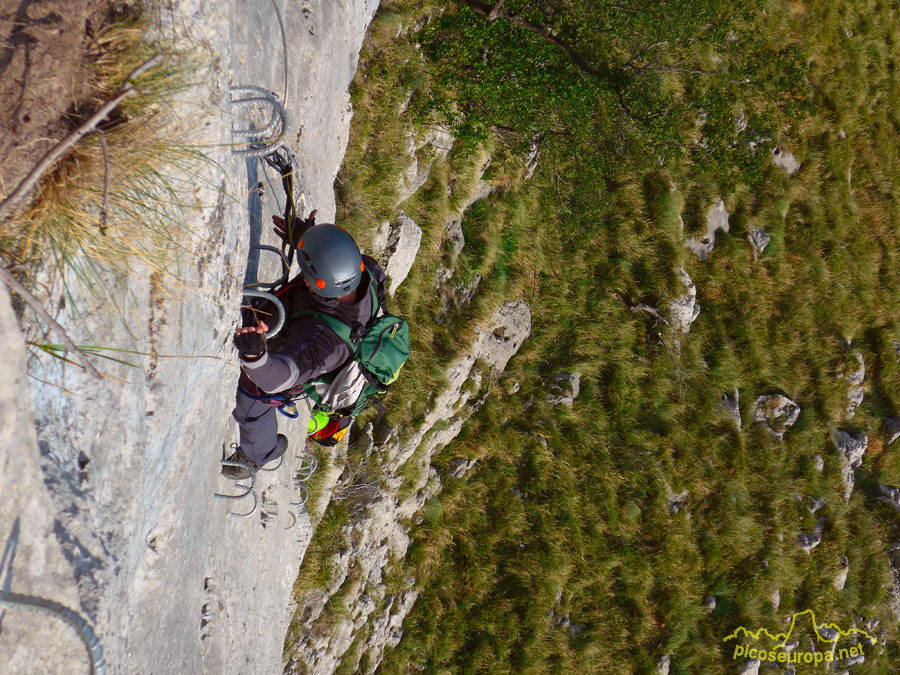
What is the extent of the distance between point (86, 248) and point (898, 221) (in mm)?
13850

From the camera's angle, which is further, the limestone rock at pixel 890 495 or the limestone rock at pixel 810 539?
the limestone rock at pixel 890 495

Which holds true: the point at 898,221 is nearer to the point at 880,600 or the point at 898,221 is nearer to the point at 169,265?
the point at 880,600

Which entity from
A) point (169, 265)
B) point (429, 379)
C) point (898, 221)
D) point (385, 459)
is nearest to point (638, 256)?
point (429, 379)

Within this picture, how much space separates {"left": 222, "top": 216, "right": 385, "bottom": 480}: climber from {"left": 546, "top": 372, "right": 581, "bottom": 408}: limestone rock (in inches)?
170

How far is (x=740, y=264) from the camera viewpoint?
935 cm

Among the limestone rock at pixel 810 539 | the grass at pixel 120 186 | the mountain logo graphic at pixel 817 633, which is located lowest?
the mountain logo graphic at pixel 817 633

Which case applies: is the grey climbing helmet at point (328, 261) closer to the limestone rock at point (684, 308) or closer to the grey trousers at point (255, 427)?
the grey trousers at point (255, 427)

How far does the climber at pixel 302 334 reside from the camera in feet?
11.6

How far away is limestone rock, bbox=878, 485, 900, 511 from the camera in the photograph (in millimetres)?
9305

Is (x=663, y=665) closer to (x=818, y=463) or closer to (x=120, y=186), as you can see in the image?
(x=818, y=463)

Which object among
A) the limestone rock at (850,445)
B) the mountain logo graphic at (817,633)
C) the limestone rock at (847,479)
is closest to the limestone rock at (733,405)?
the limestone rock at (850,445)

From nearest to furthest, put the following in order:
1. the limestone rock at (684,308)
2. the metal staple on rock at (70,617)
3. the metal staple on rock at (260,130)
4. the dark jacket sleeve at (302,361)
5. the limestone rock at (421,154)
Result: 1. the metal staple on rock at (70,617)
2. the metal staple on rock at (260,130)
3. the dark jacket sleeve at (302,361)
4. the limestone rock at (421,154)
5. the limestone rock at (684,308)

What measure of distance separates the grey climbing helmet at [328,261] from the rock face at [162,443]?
0.38 meters

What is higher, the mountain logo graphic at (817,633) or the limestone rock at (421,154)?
the limestone rock at (421,154)
